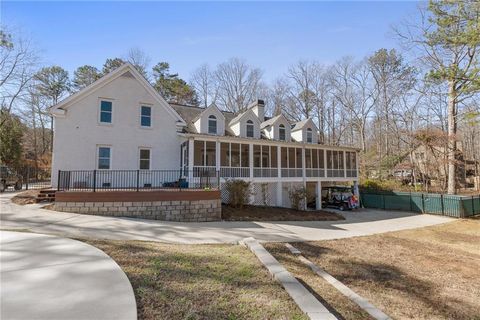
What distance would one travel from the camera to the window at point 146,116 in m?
16.4

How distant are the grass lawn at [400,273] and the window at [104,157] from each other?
39.7 ft

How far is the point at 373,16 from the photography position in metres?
11.9

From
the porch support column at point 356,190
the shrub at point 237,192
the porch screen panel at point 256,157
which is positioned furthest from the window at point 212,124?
the porch support column at point 356,190

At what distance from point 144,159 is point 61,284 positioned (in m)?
12.8

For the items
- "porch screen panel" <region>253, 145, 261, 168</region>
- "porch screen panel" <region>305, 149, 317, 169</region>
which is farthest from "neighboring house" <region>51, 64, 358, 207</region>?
"porch screen panel" <region>305, 149, 317, 169</region>

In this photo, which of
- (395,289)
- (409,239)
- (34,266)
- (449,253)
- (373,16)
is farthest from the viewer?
(373,16)

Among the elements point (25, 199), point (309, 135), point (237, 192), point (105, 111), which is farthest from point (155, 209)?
point (309, 135)

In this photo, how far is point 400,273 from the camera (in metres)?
6.82

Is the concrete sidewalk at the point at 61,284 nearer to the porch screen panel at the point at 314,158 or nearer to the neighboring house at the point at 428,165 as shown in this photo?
the porch screen panel at the point at 314,158

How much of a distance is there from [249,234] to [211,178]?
7157 mm

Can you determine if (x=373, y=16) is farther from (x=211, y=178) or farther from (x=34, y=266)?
(x=34, y=266)

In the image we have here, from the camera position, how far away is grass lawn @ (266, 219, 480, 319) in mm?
4852

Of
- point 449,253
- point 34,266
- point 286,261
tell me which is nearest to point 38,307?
point 34,266

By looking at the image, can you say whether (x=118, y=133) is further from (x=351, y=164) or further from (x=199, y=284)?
(x=351, y=164)
